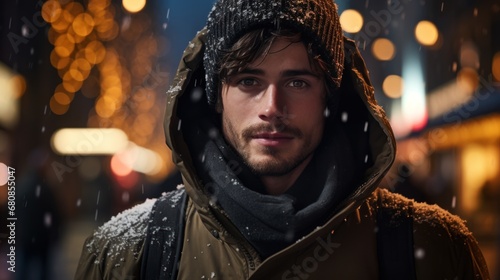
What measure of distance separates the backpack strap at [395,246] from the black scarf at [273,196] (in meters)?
0.28

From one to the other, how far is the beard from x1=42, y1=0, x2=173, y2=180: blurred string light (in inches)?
551

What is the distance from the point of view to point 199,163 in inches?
130

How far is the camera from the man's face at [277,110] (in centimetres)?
308

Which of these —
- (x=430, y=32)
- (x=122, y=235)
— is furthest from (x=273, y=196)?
(x=430, y=32)

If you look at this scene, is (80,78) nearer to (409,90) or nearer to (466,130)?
(466,130)

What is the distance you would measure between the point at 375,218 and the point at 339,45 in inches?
40.0

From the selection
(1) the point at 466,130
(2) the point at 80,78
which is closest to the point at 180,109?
(2) the point at 80,78

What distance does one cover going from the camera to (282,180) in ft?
10.6

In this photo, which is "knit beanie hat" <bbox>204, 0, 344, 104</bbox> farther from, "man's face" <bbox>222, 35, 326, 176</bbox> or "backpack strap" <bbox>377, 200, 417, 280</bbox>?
"backpack strap" <bbox>377, 200, 417, 280</bbox>

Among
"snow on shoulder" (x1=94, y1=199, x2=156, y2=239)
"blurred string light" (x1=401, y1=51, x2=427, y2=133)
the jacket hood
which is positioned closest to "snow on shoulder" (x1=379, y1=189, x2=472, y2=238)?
the jacket hood

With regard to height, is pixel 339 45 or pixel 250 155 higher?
pixel 339 45

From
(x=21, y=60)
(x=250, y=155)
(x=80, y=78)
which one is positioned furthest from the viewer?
(x=80, y=78)

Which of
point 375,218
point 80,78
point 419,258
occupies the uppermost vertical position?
point 80,78

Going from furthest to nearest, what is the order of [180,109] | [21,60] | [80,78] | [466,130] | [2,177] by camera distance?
1. [466,130]
2. [80,78]
3. [21,60]
4. [2,177]
5. [180,109]
